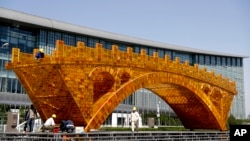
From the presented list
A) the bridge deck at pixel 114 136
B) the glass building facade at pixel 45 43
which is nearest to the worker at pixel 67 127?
the bridge deck at pixel 114 136

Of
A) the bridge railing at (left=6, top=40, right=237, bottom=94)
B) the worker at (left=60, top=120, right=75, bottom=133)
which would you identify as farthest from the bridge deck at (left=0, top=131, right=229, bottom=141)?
the bridge railing at (left=6, top=40, right=237, bottom=94)

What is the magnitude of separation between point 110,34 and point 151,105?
18.2 m

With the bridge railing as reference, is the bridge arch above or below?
below

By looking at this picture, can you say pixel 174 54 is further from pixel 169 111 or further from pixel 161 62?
pixel 161 62

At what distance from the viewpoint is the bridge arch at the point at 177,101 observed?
22.1m

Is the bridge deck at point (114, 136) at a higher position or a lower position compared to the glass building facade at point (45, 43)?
lower

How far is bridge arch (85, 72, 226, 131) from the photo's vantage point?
72.6 feet

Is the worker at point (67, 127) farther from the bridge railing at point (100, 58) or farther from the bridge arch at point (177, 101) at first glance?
the bridge railing at point (100, 58)

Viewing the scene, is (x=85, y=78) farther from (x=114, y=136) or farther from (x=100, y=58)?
(x=114, y=136)

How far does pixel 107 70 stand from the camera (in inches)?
891

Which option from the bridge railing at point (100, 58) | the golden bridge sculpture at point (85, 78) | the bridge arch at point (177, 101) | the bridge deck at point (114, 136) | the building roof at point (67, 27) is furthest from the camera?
the building roof at point (67, 27)

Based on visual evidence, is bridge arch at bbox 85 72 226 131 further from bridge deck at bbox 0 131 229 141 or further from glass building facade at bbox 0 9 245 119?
glass building facade at bbox 0 9 245 119

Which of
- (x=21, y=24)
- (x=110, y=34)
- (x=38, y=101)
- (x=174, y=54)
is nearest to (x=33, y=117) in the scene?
(x=38, y=101)

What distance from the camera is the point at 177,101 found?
1422 inches
